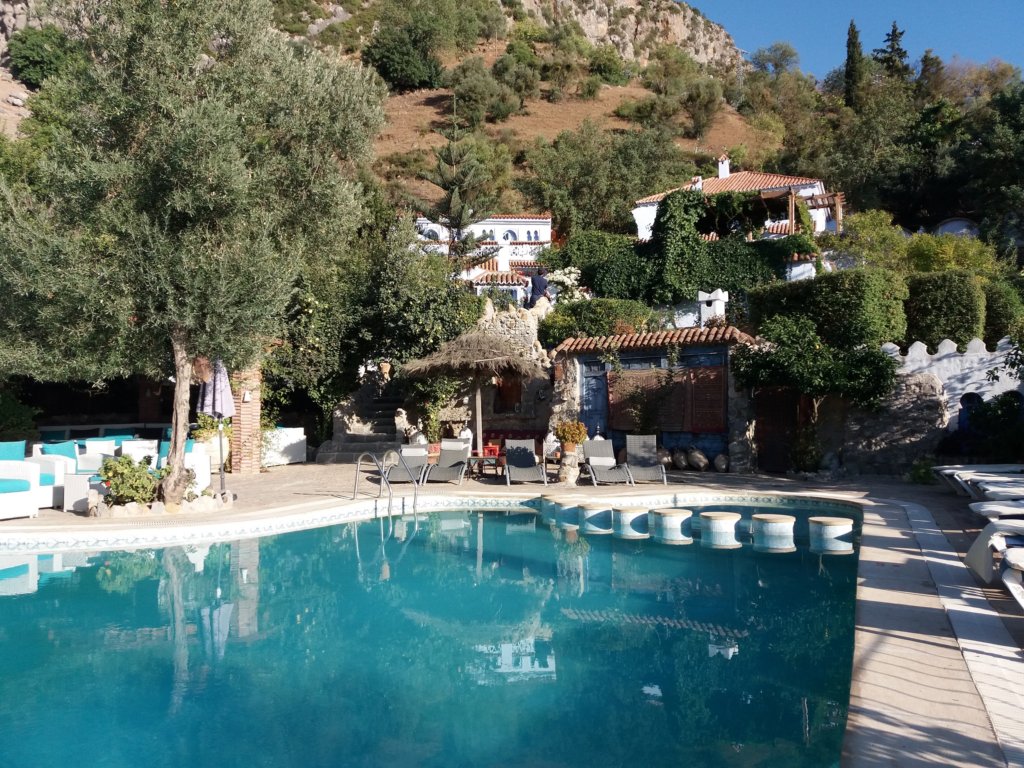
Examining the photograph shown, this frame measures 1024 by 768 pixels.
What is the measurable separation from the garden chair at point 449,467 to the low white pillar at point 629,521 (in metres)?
3.82

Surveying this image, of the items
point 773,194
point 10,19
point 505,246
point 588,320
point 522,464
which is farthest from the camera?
point 10,19

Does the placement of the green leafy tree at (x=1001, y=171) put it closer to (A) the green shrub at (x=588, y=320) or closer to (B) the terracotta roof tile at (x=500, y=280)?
(A) the green shrub at (x=588, y=320)

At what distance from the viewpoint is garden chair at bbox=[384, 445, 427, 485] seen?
12234mm

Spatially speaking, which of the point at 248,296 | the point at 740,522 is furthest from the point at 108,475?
the point at 740,522

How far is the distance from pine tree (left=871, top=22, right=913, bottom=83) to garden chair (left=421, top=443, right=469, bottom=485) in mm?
47882

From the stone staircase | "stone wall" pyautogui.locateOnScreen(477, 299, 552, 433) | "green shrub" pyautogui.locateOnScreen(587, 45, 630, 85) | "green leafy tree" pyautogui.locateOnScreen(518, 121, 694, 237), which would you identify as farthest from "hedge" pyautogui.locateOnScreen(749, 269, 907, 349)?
"green shrub" pyautogui.locateOnScreen(587, 45, 630, 85)

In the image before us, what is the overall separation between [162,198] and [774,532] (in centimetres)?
854

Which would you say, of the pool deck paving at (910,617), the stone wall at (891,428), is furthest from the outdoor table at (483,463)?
the stone wall at (891,428)

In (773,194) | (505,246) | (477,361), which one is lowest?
(477,361)

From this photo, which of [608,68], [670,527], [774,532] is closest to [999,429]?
[774,532]

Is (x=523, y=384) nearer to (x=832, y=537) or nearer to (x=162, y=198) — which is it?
(x=162, y=198)

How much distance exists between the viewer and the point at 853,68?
162 feet

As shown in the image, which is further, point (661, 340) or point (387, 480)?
point (661, 340)

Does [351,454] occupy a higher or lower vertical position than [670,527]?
higher
